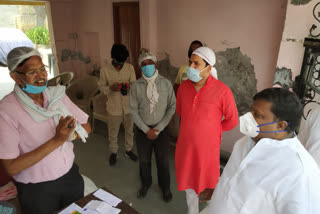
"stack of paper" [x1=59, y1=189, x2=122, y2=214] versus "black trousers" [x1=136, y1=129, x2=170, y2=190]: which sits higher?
"stack of paper" [x1=59, y1=189, x2=122, y2=214]

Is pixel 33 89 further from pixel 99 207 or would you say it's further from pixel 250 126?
pixel 250 126

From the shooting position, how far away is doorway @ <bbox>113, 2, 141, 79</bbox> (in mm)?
4680

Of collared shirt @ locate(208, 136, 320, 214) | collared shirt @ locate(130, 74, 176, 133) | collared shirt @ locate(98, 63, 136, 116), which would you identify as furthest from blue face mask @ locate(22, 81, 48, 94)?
Answer: collared shirt @ locate(98, 63, 136, 116)

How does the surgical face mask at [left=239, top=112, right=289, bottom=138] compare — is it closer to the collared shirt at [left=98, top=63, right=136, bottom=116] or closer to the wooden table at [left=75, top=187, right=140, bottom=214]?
the wooden table at [left=75, top=187, right=140, bottom=214]

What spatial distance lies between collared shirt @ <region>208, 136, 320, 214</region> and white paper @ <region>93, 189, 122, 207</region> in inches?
27.1

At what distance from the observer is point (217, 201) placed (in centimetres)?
147

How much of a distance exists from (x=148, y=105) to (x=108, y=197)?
1.19 m

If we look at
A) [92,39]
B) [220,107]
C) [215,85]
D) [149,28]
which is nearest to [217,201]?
[220,107]

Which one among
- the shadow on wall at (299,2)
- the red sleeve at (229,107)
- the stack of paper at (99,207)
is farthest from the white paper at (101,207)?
the shadow on wall at (299,2)

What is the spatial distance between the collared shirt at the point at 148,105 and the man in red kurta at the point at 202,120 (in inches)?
16.9

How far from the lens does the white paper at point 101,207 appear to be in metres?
1.55

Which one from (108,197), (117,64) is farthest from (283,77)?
(108,197)

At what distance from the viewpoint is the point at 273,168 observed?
120cm

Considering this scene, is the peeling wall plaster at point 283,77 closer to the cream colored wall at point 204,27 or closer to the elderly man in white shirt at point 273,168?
the cream colored wall at point 204,27
